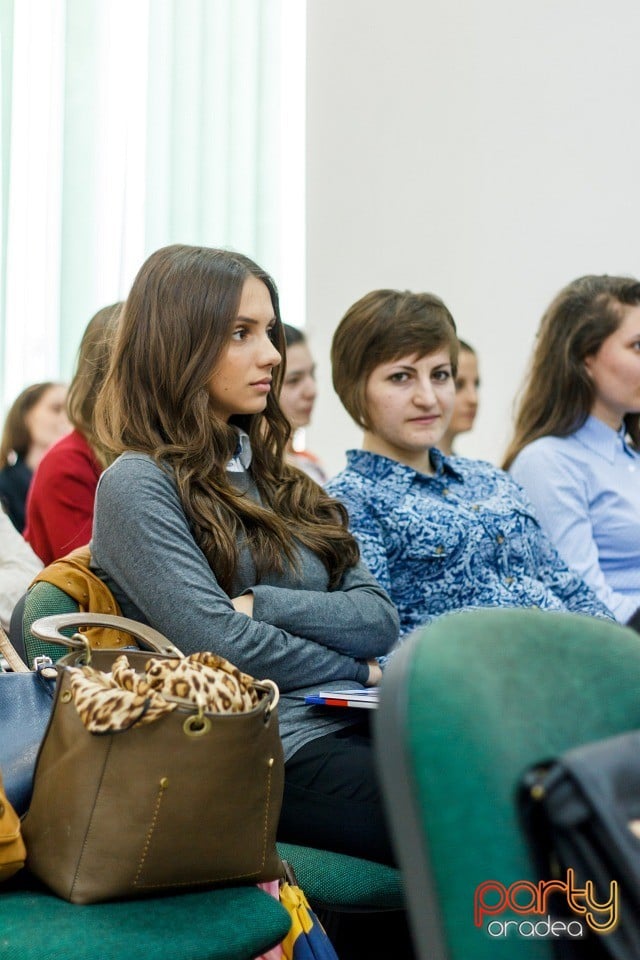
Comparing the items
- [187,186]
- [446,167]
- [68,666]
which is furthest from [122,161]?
[68,666]

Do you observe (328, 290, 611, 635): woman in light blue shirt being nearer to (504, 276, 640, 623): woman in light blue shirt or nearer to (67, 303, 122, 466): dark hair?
(504, 276, 640, 623): woman in light blue shirt

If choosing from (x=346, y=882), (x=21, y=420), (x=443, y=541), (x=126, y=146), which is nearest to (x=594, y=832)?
(x=346, y=882)

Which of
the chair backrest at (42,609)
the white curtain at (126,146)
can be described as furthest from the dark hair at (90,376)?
the white curtain at (126,146)

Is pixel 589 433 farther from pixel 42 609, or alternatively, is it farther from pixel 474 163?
pixel 474 163

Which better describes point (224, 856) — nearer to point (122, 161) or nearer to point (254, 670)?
point (254, 670)

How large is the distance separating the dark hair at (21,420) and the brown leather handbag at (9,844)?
9.72ft

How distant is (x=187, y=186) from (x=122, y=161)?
263 mm

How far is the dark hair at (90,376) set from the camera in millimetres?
2336

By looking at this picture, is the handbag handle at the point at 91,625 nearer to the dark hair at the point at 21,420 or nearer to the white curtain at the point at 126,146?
the dark hair at the point at 21,420

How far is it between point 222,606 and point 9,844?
19.3 inches

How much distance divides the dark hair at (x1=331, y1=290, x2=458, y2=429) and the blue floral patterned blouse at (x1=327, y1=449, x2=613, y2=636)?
0.15 meters

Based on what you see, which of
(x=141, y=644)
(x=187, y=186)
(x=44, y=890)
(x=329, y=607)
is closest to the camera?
(x=44, y=890)

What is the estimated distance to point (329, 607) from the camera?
1.77 metres

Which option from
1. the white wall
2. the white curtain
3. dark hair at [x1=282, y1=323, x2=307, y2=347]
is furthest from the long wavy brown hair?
the white curtain
